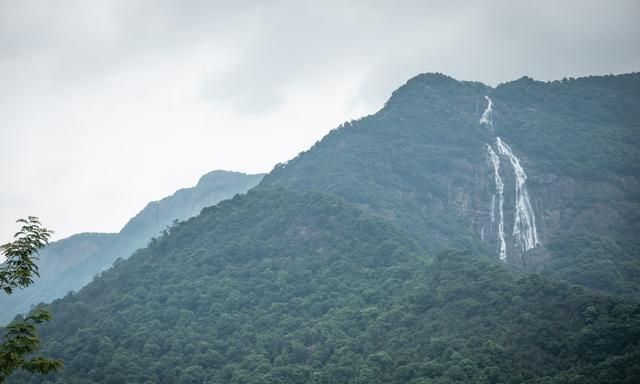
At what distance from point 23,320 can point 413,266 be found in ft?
219

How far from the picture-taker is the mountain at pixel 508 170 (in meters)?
100

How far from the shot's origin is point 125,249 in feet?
642

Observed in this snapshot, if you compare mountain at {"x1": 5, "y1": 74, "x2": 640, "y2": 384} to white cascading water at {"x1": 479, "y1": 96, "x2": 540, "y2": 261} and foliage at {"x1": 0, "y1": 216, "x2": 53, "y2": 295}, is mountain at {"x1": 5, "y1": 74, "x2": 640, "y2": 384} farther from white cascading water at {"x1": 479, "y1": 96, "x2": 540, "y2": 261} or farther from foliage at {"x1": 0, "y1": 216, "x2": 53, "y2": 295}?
foliage at {"x1": 0, "y1": 216, "x2": 53, "y2": 295}

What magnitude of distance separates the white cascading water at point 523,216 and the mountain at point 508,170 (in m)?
0.26

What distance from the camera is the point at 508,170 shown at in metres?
123

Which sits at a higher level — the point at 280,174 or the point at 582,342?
the point at 280,174

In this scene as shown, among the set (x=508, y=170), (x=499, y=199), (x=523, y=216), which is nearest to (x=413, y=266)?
(x=523, y=216)

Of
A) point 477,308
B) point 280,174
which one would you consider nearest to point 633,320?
point 477,308

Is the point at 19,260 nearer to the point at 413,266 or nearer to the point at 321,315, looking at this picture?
the point at 321,315

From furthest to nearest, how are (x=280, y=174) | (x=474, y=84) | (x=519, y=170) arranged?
(x=474, y=84)
(x=280, y=174)
(x=519, y=170)

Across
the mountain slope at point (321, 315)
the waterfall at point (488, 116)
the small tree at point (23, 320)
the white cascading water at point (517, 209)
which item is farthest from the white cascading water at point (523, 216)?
the small tree at point (23, 320)

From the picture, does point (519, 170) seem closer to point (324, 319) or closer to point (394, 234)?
point (394, 234)

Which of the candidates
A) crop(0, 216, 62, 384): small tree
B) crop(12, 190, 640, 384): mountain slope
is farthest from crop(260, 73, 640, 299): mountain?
crop(0, 216, 62, 384): small tree

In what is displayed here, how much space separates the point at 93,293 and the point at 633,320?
72979 millimetres
